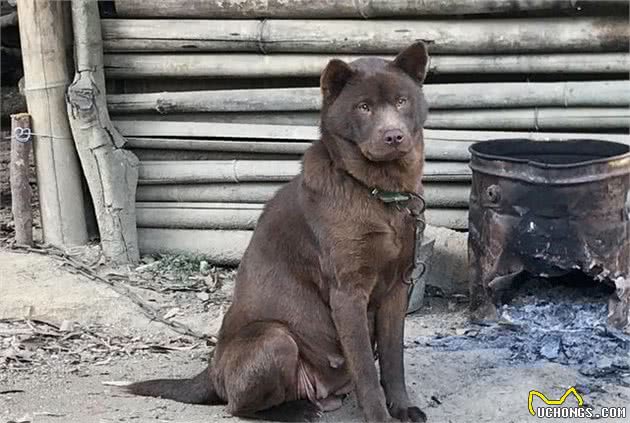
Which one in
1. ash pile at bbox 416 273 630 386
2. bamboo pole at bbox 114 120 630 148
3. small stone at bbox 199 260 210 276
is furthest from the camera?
small stone at bbox 199 260 210 276

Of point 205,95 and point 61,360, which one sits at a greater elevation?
point 205,95

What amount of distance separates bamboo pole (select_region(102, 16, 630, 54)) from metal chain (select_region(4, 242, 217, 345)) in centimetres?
150

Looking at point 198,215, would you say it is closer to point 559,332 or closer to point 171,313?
point 171,313

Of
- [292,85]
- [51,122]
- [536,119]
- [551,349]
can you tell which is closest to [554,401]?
[551,349]

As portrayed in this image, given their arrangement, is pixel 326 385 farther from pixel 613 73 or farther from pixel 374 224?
pixel 613 73

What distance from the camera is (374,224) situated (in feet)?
14.8

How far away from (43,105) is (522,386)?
3805 millimetres

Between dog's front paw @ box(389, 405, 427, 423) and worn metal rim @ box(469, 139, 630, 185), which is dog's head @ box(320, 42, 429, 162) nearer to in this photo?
dog's front paw @ box(389, 405, 427, 423)

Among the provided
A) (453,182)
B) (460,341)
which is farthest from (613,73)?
(460,341)

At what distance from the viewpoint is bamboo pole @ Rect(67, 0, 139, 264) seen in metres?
7.01

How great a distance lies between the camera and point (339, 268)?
14.9ft

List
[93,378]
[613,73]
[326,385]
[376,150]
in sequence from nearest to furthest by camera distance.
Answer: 1. [376,150]
2. [326,385]
3. [93,378]
4. [613,73]

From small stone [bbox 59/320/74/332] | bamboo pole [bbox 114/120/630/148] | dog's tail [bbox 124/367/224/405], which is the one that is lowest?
small stone [bbox 59/320/74/332]

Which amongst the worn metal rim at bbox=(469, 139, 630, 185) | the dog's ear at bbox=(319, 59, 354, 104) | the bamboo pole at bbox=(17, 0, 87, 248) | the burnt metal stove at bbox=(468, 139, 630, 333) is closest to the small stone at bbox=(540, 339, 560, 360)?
the burnt metal stove at bbox=(468, 139, 630, 333)
